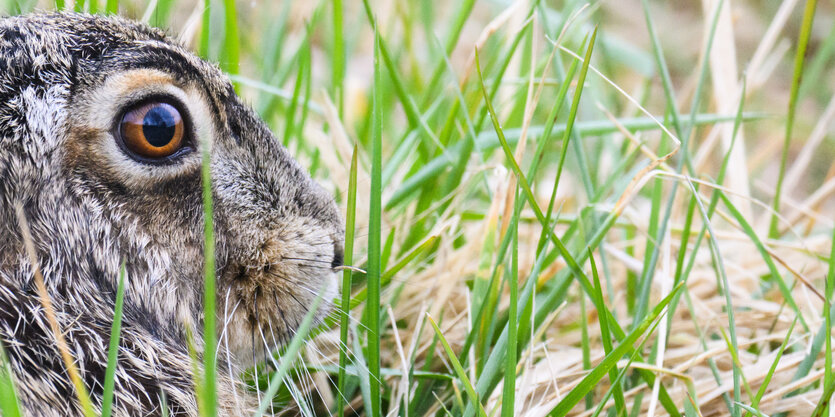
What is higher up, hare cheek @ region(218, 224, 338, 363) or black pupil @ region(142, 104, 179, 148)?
black pupil @ region(142, 104, 179, 148)

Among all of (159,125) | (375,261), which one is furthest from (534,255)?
(159,125)

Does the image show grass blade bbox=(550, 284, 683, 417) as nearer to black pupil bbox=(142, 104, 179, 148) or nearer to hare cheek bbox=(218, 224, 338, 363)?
hare cheek bbox=(218, 224, 338, 363)

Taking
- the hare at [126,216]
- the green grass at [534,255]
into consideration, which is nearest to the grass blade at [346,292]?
the green grass at [534,255]

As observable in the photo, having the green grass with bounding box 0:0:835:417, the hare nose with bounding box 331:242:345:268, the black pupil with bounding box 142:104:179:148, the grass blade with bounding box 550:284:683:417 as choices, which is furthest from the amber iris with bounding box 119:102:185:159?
the grass blade with bounding box 550:284:683:417

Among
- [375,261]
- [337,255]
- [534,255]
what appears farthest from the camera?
[534,255]

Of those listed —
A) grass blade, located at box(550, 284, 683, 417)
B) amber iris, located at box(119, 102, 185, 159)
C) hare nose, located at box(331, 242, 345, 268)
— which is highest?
amber iris, located at box(119, 102, 185, 159)

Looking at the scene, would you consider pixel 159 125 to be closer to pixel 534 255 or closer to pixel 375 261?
pixel 375 261

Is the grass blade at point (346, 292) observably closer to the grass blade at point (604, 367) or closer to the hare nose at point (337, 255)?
the hare nose at point (337, 255)

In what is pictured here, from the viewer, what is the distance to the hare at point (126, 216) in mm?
1309

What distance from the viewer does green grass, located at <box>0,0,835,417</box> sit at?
1.53 meters

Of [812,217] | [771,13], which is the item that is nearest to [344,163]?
[812,217]

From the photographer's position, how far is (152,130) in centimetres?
139

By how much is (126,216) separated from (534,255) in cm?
107

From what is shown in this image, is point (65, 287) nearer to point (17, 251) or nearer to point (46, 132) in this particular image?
point (17, 251)
